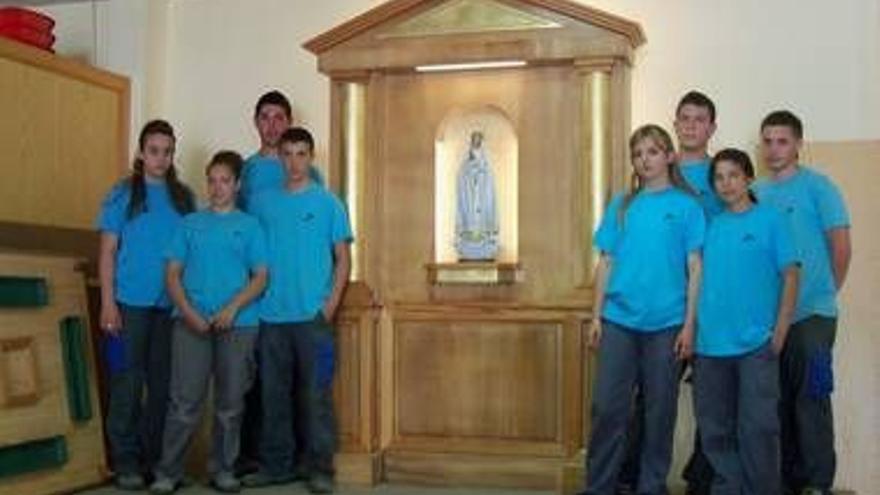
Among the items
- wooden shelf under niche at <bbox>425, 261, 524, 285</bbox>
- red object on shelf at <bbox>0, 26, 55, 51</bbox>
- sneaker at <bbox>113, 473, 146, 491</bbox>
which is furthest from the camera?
red object on shelf at <bbox>0, 26, 55, 51</bbox>

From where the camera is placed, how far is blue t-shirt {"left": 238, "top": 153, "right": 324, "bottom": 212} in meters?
4.51

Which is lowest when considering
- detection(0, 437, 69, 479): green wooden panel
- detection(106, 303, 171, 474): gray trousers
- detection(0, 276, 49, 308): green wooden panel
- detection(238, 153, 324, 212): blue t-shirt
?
detection(0, 437, 69, 479): green wooden panel

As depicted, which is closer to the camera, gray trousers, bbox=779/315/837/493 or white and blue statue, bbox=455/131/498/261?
gray trousers, bbox=779/315/837/493

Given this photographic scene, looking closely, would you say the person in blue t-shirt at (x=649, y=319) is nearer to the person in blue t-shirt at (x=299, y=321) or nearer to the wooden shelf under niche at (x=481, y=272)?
the wooden shelf under niche at (x=481, y=272)

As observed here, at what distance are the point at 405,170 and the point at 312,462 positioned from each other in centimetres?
128

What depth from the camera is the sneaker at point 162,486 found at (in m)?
4.07

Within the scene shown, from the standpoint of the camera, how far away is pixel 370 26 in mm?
4617

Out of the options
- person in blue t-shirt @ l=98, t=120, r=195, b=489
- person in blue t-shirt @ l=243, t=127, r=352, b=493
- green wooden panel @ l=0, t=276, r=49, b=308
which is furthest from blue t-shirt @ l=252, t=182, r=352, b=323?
green wooden panel @ l=0, t=276, r=49, b=308

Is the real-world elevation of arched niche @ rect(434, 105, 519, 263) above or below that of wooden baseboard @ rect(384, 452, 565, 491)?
above

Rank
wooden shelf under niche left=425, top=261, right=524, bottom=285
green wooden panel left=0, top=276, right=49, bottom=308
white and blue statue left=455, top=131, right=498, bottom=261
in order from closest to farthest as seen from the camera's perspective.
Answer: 1. green wooden panel left=0, top=276, right=49, bottom=308
2. wooden shelf under niche left=425, top=261, right=524, bottom=285
3. white and blue statue left=455, top=131, right=498, bottom=261

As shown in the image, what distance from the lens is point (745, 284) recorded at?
3561 millimetres

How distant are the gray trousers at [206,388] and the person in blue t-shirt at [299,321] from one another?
0.12m

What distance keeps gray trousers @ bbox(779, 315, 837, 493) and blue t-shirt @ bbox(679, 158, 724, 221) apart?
488 millimetres

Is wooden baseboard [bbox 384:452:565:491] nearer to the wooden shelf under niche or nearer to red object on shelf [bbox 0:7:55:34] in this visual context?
the wooden shelf under niche
